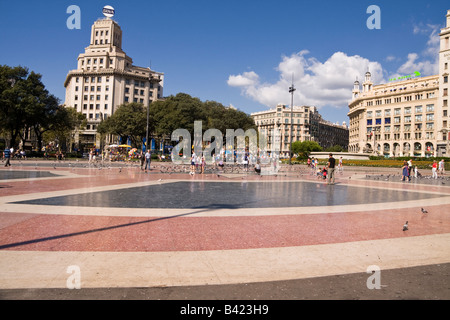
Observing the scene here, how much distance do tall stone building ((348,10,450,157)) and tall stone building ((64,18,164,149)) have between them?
68.2 m

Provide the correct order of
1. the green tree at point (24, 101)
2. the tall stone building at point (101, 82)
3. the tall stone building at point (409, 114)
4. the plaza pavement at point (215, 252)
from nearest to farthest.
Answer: the plaza pavement at point (215, 252), the green tree at point (24, 101), the tall stone building at point (409, 114), the tall stone building at point (101, 82)

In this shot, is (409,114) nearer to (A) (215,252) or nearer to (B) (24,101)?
(B) (24,101)

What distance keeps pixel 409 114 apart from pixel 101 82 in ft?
301

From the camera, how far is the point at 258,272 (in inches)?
167

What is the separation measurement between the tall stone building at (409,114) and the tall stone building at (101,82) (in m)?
68.2

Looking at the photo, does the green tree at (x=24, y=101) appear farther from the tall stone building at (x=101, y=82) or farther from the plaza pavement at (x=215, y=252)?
the plaza pavement at (x=215, y=252)

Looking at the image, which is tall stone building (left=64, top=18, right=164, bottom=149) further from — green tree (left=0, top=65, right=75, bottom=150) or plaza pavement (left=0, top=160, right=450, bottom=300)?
plaza pavement (left=0, top=160, right=450, bottom=300)

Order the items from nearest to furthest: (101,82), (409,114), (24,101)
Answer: (24,101), (101,82), (409,114)

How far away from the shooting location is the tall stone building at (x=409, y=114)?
78.1 metres

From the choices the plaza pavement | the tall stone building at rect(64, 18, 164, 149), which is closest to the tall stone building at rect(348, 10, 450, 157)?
the tall stone building at rect(64, 18, 164, 149)

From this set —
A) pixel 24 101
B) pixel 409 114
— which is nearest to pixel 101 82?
pixel 24 101

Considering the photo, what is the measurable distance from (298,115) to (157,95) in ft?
219

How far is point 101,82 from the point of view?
86.8 meters

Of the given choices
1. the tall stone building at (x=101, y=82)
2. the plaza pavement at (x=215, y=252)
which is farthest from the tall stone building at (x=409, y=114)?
the plaza pavement at (x=215, y=252)
